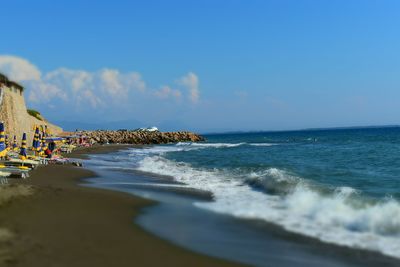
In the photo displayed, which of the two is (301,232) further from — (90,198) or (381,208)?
(90,198)

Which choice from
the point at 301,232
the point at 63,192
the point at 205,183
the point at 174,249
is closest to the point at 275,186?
the point at 205,183

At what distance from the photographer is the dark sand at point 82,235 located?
6465 mm

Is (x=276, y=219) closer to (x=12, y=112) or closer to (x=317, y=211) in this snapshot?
(x=317, y=211)

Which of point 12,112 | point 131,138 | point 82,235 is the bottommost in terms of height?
point 82,235

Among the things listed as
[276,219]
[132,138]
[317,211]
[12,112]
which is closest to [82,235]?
[276,219]

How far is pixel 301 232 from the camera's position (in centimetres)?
872

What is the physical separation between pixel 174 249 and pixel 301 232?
2956 mm

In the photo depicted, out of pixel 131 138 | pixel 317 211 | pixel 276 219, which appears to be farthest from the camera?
pixel 131 138

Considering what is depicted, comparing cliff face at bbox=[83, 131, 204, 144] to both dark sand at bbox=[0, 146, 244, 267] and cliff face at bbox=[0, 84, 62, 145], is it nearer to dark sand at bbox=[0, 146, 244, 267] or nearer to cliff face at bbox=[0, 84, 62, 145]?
cliff face at bbox=[0, 84, 62, 145]

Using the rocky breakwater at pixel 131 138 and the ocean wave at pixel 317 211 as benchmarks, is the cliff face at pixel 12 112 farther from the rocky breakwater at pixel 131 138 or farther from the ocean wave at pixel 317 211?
the rocky breakwater at pixel 131 138

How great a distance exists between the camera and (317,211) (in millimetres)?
10797

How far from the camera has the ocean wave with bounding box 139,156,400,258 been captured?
8.45 m

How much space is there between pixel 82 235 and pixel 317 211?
6.04 metres

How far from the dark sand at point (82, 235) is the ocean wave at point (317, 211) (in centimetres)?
270
